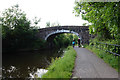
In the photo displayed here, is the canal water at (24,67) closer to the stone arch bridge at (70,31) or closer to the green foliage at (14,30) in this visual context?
the green foliage at (14,30)

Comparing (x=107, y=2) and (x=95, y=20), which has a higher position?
(x=107, y=2)

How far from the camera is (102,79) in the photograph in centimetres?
311

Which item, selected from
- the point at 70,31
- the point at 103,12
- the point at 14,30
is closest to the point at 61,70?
the point at 103,12

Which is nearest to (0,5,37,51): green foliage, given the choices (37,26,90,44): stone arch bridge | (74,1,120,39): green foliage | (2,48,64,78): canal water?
(37,26,90,44): stone arch bridge

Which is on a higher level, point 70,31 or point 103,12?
point 103,12

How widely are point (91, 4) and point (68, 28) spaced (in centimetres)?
1648

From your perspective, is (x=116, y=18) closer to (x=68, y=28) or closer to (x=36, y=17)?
(x=68, y=28)

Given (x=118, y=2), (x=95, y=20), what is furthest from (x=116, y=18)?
(x=95, y=20)

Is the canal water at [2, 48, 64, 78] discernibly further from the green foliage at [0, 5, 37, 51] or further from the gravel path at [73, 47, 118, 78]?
the green foliage at [0, 5, 37, 51]

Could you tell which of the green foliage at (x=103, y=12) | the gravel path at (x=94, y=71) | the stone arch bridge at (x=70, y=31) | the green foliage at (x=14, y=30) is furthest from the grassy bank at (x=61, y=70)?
the stone arch bridge at (x=70, y=31)

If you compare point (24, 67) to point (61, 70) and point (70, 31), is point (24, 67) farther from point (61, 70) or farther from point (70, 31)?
point (70, 31)

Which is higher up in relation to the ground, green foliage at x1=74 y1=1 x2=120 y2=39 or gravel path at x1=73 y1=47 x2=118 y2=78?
green foliage at x1=74 y1=1 x2=120 y2=39

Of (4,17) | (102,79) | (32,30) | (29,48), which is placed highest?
(4,17)

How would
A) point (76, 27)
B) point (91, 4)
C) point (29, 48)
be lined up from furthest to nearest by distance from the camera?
1. point (76, 27)
2. point (29, 48)
3. point (91, 4)
